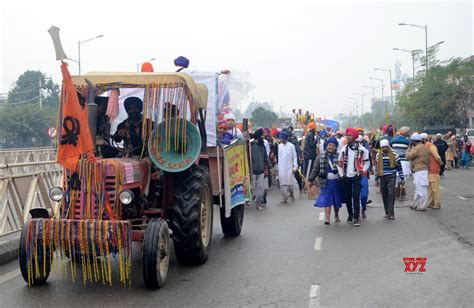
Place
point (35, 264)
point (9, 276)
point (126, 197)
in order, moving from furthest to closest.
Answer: point (9, 276), point (35, 264), point (126, 197)

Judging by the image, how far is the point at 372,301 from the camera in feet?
21.6

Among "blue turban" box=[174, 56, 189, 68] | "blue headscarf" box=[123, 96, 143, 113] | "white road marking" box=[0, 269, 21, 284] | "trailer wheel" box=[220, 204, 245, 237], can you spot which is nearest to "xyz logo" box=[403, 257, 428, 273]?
"trailer wheel" box=[220, 204, 245, 237]

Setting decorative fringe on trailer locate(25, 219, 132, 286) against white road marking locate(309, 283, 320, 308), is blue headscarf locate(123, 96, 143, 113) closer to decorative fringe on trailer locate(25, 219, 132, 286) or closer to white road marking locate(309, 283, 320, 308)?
decorative fringe on trailer locate(25, 219, 132, 286)

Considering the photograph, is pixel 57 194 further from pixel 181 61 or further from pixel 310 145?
pixel 310 145

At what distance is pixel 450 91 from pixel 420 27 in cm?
678

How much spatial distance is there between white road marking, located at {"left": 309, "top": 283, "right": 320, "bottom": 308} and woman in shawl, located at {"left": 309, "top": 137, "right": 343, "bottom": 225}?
4.97 m

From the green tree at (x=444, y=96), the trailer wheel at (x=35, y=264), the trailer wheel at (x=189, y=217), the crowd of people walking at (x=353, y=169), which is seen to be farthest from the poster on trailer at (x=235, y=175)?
the green tree at (x=444, y=96)

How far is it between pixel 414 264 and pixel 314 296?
2093mm

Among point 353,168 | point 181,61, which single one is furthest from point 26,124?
point 181,61

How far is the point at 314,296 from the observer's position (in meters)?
6.80

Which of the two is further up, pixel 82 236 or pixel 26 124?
pixel 26 124

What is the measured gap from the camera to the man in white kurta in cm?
1612

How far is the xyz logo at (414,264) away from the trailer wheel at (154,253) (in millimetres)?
3121

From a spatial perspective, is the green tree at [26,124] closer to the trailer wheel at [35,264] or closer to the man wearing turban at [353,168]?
the man wearing turban at [353,168]
